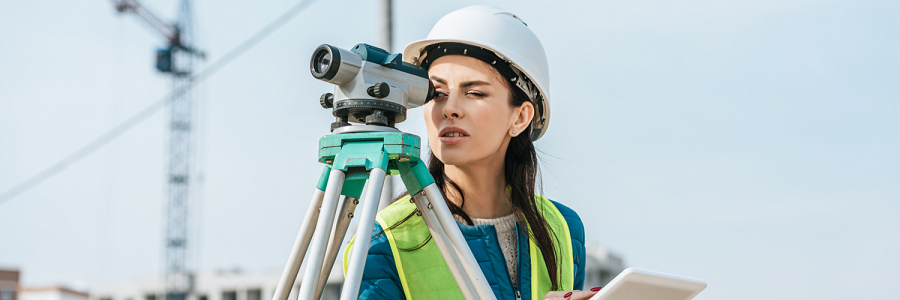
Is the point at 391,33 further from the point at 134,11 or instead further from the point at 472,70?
the point at 134,11

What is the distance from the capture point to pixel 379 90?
212 cm

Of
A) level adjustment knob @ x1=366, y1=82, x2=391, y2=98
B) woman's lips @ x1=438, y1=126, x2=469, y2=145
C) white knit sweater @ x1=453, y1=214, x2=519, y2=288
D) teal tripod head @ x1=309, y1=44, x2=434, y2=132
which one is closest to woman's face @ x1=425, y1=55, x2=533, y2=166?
woman's lips @ x1=438, y1=126, x2=469, y2=145

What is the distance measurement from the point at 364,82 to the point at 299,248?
0.52 meters

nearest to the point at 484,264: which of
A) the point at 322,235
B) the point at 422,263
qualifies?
the point at 422,263

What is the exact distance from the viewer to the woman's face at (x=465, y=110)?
267cm

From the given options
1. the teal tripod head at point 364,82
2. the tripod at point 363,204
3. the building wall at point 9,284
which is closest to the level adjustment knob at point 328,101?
the teal tripod head at point 364,82

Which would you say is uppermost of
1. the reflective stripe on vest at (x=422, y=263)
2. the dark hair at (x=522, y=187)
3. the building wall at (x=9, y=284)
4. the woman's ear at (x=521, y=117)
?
the building wall at (x=9, y=284)

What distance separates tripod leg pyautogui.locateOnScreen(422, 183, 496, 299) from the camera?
6.68 ft

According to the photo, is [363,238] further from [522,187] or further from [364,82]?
[522,187]

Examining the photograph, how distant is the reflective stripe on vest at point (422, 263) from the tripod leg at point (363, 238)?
44 centimetres

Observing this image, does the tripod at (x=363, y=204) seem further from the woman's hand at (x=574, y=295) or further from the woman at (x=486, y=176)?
the woman at (x=486, y=176)

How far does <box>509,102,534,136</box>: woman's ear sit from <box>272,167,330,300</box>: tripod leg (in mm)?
986

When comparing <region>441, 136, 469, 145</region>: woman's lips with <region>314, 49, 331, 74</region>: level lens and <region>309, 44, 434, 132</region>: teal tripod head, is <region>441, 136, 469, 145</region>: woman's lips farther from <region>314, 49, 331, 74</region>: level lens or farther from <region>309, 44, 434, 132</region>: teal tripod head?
<region>314, 49, 331, 74</region>: level lens

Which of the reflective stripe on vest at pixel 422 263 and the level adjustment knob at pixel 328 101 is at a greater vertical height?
the level adjustment knob at pixel 328 101
